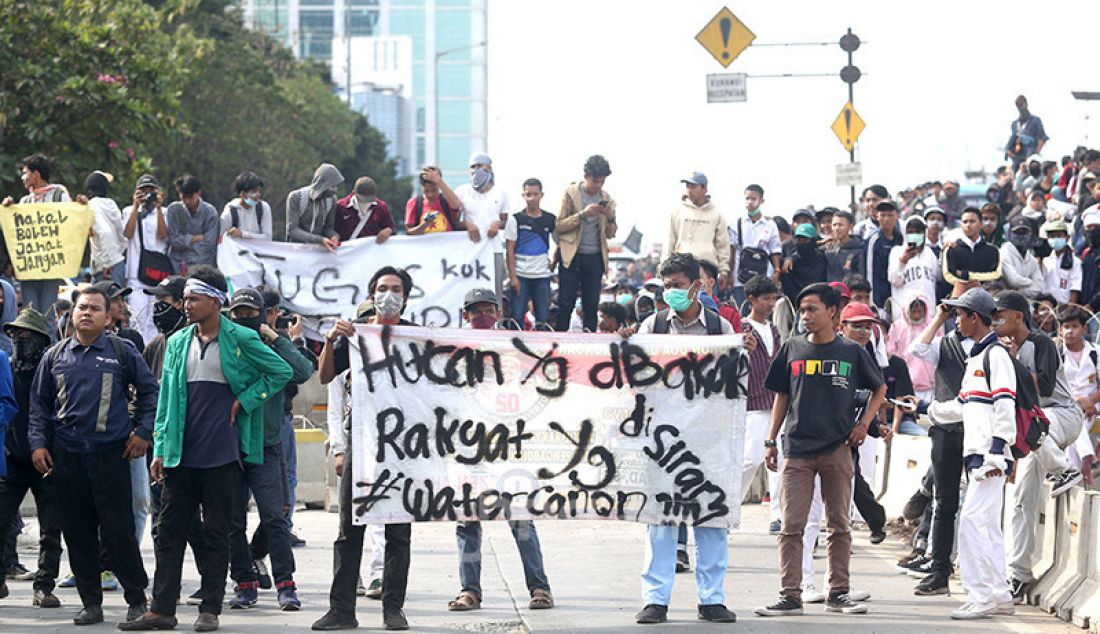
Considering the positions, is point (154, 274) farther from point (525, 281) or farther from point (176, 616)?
point (176, 616)

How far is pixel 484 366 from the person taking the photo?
1058cm

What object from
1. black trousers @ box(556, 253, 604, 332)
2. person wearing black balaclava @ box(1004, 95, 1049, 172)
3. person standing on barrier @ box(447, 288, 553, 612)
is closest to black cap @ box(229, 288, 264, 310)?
person standing on barrier @ box(447, 288, 553, 612)

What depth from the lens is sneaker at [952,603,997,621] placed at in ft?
34.5

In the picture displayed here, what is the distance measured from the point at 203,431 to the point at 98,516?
960mm

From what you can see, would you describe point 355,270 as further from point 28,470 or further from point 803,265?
point 28,470

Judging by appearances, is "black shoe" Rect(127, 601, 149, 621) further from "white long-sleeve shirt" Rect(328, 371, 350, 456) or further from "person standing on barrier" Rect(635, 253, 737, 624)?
"person standing on barrier" Rect(635, 253, 737, 624)

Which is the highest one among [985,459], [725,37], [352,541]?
→ [725,37]

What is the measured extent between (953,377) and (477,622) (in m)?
3.44

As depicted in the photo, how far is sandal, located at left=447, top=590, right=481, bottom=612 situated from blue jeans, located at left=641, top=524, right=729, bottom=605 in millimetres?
1076

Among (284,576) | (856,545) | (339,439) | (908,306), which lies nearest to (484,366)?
(339,439)

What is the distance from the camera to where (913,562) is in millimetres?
12453

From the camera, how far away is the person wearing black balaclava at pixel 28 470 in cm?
1101

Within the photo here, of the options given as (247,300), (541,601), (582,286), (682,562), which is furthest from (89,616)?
(582,286)

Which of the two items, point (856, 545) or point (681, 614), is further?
point (856, 545)
